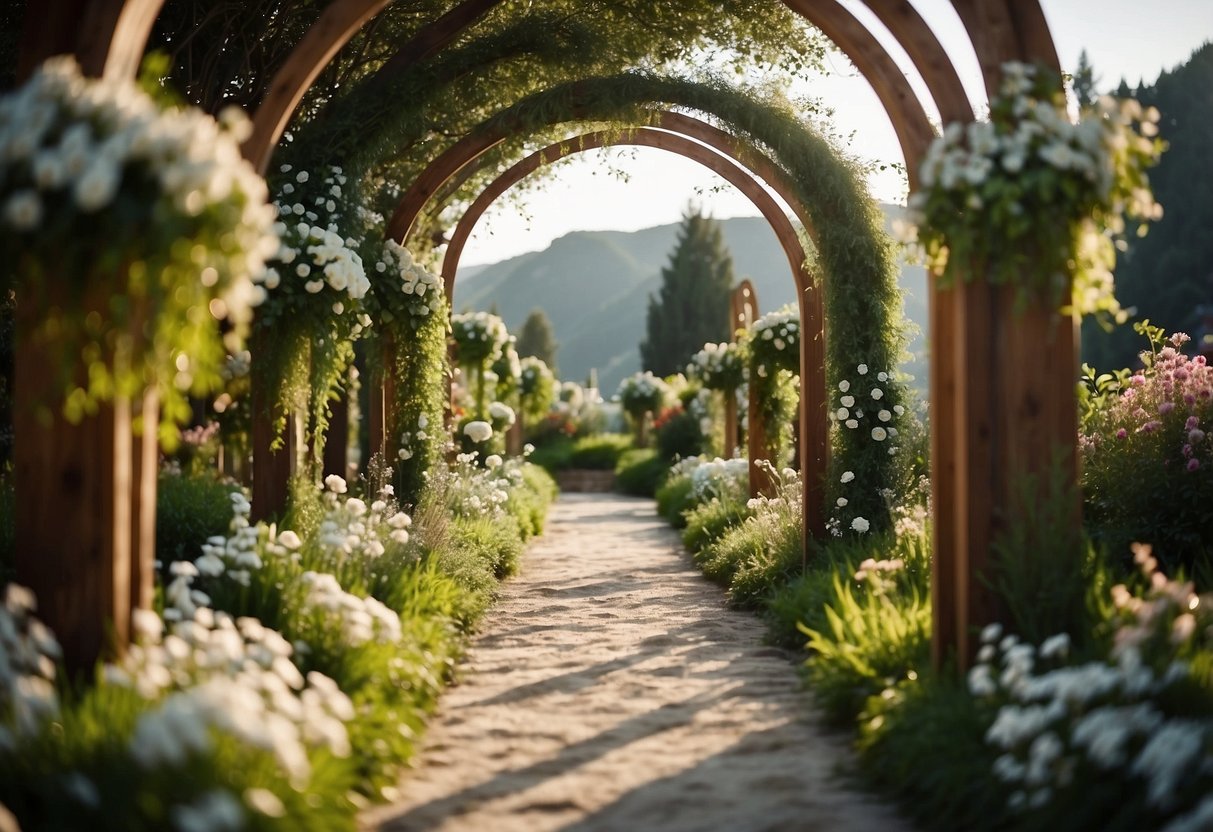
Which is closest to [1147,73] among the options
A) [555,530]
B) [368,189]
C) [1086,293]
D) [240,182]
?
[555,530]

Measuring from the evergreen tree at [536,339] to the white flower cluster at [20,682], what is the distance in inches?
1318

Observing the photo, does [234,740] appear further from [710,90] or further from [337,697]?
[710,90]

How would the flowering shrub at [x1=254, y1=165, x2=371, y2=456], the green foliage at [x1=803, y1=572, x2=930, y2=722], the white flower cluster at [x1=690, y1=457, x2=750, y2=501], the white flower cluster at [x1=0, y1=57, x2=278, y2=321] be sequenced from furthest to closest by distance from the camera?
1. the white flower cluster at [x1=690, y1=457, x2=750, y2=501]
2. the flowering shrub at [x1=254, y1=165, x2=371, y2=456]
3. the green foliage at [x1=803, y1=572, x2=930, y2=722]
4. the white flower cluster at [x1=0, y1=57, x2=278, y2=321]

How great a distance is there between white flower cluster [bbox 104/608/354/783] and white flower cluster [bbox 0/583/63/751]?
0.17 meters

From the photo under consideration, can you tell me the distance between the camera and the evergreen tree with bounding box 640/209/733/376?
114 ft

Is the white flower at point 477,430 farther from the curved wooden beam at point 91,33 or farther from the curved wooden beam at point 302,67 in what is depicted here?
the curved wooden beam at point 91,33

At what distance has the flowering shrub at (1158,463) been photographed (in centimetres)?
532

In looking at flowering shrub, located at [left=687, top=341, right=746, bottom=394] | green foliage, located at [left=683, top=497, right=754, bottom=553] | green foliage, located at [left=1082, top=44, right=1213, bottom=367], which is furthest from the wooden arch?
green foliage, located at [left=1082, top=44, right=1213, bottom=367]

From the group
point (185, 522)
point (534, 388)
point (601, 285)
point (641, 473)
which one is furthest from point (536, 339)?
point (601, 285)

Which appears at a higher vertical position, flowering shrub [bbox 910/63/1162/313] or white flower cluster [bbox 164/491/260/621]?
flowering shrub [bbox 910/63/1162/313]

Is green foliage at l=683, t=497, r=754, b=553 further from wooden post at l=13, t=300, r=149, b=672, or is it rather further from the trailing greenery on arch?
wooden post at l=13, t=300, r=149, b=672

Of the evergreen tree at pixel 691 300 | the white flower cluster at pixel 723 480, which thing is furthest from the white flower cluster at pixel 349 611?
the evergreen tree at pixel 691 300

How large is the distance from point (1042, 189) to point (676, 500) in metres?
8.77

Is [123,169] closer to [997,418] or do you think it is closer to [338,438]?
[997,418]
